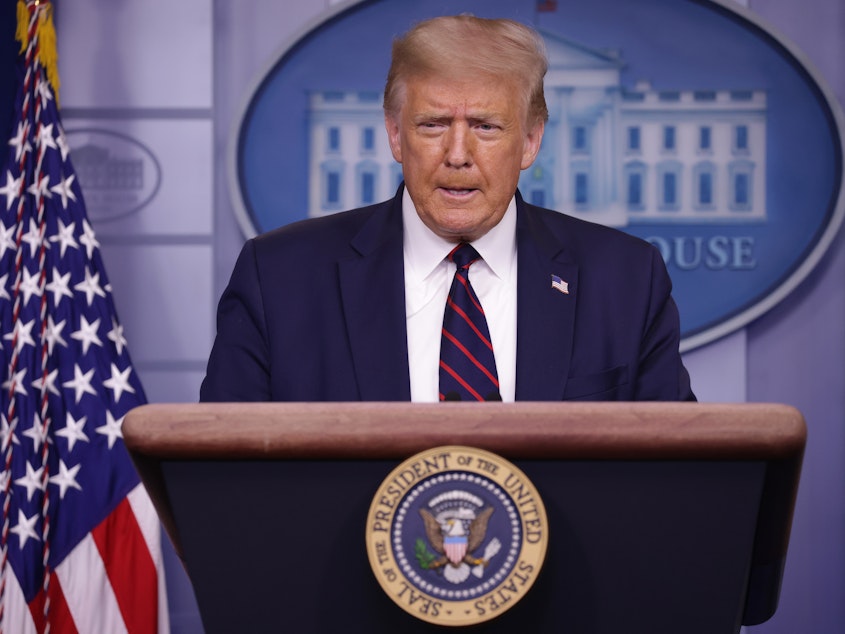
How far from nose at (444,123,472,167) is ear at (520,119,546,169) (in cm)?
12

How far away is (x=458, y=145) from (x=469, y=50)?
132 mm

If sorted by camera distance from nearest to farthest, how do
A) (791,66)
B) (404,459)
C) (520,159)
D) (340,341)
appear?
1. (404,459)
2. (340,341)
3. (520,159)
4. (791,66)

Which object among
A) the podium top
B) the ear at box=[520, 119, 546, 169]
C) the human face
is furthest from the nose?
the podium top

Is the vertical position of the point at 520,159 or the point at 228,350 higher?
the point at 520,159

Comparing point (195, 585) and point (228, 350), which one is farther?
point (228, 350)

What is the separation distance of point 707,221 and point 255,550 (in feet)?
7.41

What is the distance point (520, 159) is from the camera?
1.54 metres

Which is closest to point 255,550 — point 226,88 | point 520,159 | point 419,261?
point 419,261

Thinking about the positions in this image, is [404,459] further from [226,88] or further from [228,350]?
[226,88]

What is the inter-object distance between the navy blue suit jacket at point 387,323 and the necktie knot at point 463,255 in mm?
67

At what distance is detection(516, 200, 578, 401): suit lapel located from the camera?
1.37 m

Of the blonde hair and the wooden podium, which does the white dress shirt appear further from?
the wooden podium

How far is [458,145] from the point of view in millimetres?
1469

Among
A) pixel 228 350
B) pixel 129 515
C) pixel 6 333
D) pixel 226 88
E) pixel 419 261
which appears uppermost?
pixel 226 88
